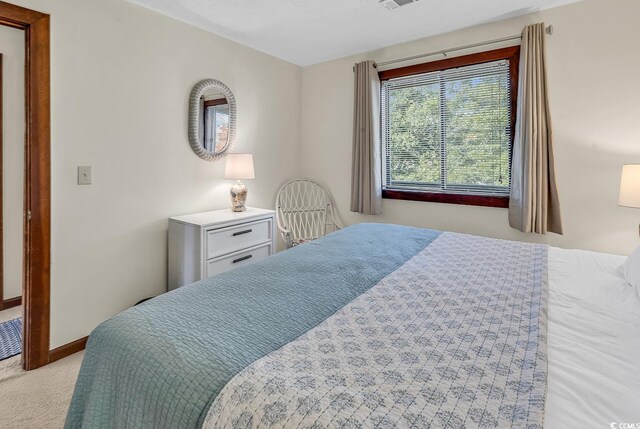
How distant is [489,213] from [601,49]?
1372 millimetres

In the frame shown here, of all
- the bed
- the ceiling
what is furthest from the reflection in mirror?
the bed

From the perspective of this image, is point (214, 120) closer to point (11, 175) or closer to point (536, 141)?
point (11, 175)

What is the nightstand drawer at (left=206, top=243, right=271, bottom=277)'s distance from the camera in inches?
99.6

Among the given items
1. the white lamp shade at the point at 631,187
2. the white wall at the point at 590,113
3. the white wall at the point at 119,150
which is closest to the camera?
the white lamp shade at the point at 631,187

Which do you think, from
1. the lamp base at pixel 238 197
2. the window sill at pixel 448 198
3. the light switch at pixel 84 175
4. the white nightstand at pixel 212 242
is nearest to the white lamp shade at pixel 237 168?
the lamp base at pixel 238 197

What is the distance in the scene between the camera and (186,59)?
9.05 ft

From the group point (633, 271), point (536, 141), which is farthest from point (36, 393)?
point (536, 141)

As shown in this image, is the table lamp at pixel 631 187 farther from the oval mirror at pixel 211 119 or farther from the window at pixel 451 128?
the oval mirror at pixel 211 119

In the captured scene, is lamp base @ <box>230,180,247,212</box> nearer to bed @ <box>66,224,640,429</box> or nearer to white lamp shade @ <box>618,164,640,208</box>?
bed @ <box>66,224,640,429</box>

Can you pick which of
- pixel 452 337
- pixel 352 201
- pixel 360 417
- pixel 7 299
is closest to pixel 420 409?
pixel 360 417

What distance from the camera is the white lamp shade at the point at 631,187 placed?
6.40 ft

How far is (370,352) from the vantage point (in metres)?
0.91

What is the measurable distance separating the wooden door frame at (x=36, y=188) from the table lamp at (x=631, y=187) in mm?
3446

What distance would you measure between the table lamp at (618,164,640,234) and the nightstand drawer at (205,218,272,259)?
2478mm
